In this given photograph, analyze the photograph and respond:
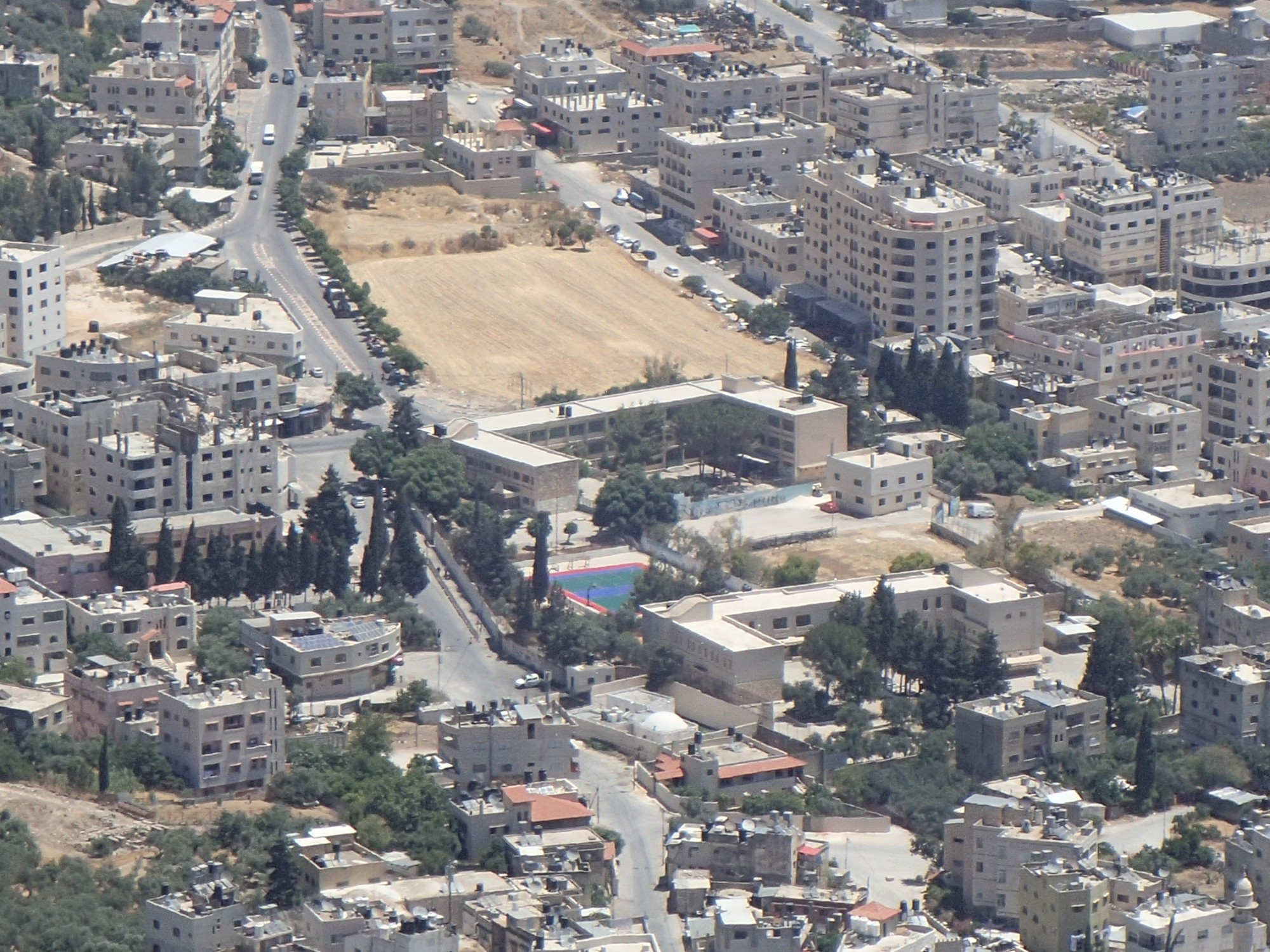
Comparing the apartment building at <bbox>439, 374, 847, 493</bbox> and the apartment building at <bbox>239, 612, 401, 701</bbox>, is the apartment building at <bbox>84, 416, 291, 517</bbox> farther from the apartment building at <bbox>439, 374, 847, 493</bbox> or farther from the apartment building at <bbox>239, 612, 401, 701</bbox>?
the apartment building at <bbox>439, 374, 847, 493</bbox>

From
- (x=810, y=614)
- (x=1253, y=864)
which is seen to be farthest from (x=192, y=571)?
(x=1253, y=864)

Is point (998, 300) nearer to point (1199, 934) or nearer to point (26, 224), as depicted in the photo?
point (26, 224)

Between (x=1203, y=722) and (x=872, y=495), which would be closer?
(x=1203, y=722)

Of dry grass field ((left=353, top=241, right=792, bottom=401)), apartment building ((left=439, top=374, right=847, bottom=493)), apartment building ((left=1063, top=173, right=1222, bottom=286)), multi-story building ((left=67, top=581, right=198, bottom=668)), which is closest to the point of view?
multi-story building ((left=67, top=581, right=198, bottom=668))

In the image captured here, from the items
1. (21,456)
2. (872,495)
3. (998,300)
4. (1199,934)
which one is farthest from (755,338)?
(1199,934)

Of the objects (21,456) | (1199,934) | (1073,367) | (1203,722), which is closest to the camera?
(1199,934)

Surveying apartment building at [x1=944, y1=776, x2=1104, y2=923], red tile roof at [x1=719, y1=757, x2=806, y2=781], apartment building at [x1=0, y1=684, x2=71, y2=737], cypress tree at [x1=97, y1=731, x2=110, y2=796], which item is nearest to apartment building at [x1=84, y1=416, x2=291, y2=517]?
apartment building at [x1=0, y1=684, x2=71, y2=737]

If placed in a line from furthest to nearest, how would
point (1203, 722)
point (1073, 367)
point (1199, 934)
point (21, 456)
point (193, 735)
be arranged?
1. point (1073, 367)
2. point (21, 456)
3. point (1203, 722)
4. point (193, 735)
5. point (1199, 934)
